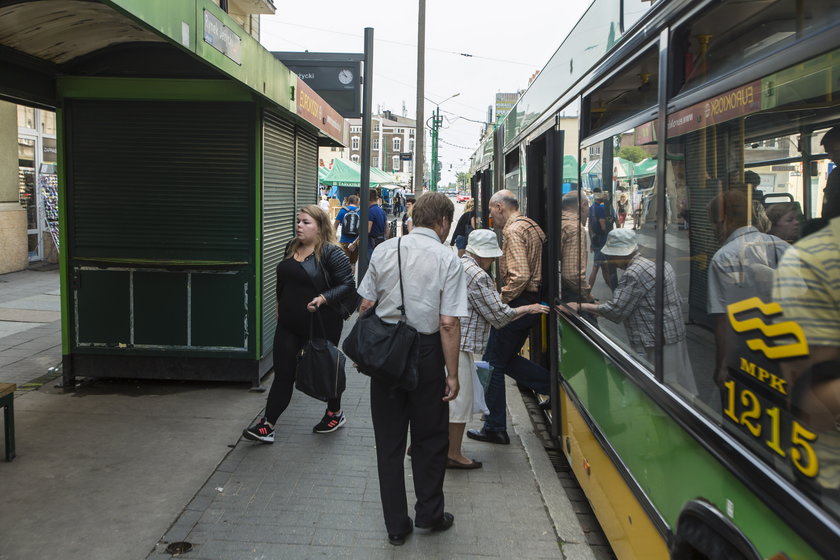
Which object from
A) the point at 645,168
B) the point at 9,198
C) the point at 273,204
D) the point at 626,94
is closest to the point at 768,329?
the point at 645,168

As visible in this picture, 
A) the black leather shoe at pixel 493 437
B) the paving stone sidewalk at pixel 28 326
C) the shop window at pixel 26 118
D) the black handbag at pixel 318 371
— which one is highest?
the shop window at pixel 26 118

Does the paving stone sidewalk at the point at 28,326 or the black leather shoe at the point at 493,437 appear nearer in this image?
the black leather shoe at the point at 493,437

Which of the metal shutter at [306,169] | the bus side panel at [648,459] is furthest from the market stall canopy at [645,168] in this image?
the metal shutter at [306,169]

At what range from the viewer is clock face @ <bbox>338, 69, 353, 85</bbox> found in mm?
9898

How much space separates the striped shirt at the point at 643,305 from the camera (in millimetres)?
2730

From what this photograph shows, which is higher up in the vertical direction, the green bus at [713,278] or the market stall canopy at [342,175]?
the market stall canopy at [342,175]

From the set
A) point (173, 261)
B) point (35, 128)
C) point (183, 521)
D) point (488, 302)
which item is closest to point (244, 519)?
point (183, 521)

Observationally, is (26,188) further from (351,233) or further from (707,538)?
(707,538)

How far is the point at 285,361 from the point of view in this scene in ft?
17.8

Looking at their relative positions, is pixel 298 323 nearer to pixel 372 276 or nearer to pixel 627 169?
pixel 372 276

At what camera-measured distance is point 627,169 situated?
3.37 metres

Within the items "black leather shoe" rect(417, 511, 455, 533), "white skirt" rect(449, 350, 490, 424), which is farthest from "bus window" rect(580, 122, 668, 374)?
"black leather shoe" rect(417, 511, 455, 533)

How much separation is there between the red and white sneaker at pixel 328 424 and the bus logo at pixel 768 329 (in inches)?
158

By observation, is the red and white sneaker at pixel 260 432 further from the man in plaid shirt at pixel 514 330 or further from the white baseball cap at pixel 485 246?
the white baseball cap at pixel 485 246
